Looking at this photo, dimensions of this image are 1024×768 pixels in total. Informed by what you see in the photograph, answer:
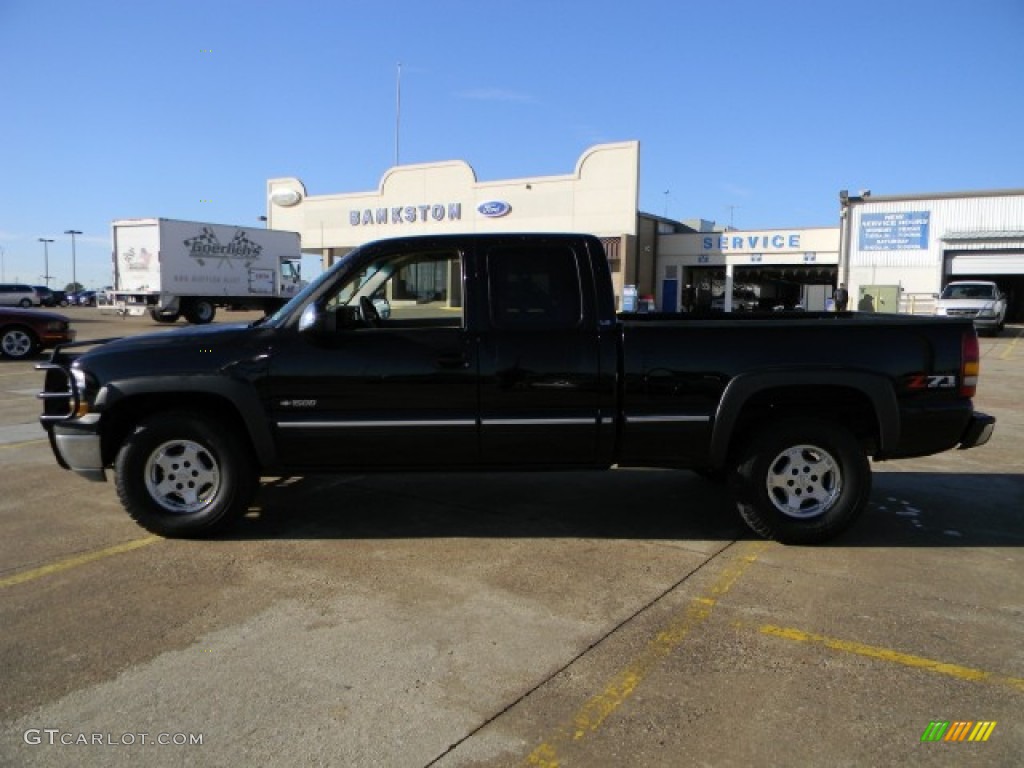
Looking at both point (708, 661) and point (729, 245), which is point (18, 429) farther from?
point (729, 245)

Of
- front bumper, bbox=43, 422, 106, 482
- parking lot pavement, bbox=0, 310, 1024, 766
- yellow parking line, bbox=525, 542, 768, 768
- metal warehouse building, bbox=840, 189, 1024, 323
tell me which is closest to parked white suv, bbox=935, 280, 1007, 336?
metal warehouse building, bbox=840, 189, 1024, 323

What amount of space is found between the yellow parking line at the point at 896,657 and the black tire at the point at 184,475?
326 cm

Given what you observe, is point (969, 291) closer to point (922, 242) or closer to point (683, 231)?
point (922, 242)

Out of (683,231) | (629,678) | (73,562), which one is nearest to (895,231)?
(683,231)

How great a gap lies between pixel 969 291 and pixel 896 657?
2945cm

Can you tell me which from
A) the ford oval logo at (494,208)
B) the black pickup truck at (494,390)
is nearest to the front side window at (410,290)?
the black pickup truck at (494,390)

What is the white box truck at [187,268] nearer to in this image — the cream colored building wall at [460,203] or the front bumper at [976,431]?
the cream colored building wall at [460,203]

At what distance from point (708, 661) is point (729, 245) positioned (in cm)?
3917

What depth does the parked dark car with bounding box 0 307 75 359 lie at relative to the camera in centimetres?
1600

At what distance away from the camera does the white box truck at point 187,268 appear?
2823 cm

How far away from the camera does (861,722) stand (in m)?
2.98

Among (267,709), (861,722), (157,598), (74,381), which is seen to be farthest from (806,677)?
(74,381)

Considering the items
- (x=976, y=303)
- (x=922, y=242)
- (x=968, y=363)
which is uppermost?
(x=922, y=242)

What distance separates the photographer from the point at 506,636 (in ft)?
12.1
